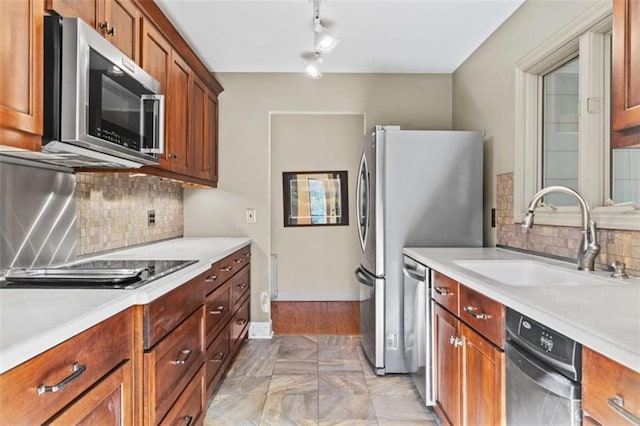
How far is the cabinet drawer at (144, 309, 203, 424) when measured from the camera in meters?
1.37

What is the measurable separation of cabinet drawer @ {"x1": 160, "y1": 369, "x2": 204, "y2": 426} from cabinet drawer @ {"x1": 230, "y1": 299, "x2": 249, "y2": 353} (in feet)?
2.63

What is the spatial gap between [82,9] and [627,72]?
1894 mm

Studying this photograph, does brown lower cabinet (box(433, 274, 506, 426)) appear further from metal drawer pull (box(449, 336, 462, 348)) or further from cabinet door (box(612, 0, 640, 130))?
cabinet door (box(612, 0, 640, 130))

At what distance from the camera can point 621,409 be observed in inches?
31.7

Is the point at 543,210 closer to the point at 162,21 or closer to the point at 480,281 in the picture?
the point at 480,281

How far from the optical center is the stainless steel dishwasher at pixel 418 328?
Result: 217 cm

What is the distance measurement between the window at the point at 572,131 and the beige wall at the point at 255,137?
1432 mm

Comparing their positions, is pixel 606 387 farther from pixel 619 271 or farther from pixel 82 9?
pixel 82 9

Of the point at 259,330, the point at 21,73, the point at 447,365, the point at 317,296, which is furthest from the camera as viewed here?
the point at 317,296

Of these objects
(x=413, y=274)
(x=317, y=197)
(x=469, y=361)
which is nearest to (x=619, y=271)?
(x=469, y=361)

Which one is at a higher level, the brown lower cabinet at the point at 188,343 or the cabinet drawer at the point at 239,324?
the brown lower cabinet at the point at 188,343

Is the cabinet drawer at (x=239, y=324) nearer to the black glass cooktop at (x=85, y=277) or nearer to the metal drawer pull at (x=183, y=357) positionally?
the metal drawer pull at (x=183, y=357)

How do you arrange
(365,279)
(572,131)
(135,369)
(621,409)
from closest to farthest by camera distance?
(621,409)
(135,369)
(572,131)
(365,279)

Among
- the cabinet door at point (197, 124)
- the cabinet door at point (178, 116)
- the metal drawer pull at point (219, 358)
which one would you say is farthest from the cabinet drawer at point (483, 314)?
the cabinet door at point (197, 124)
